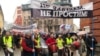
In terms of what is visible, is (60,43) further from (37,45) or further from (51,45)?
(37,45)

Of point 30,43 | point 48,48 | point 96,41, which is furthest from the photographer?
point 48,48

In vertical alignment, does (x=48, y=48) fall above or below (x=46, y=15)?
below

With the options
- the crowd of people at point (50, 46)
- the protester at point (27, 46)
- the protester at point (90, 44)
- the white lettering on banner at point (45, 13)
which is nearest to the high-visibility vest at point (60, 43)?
the crowd of people at point (50, 46)

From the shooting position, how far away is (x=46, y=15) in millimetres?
21422

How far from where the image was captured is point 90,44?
23.4 meters

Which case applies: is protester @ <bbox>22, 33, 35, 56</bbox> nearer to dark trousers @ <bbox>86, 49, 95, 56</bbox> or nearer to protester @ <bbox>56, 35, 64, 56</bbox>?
dark trousers @ <bbox>86, 49, 95, 56</bbox>

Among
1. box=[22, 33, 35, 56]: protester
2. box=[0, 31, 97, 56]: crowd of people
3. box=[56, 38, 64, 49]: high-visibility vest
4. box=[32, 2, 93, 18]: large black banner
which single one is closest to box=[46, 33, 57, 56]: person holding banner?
box=[0, 31, 97, 56]: crowd of people

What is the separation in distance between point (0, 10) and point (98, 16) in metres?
13.9

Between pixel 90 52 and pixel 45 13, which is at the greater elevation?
pixel 45 13

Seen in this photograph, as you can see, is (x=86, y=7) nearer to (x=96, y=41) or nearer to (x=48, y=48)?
(x=96, y=41)

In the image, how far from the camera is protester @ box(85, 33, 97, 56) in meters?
22.7

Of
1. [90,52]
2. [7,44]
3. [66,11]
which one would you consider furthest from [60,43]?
[66,11]

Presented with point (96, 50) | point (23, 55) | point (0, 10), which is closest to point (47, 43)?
point (96, 50)

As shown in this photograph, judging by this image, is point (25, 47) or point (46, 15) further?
point (46, 15)
